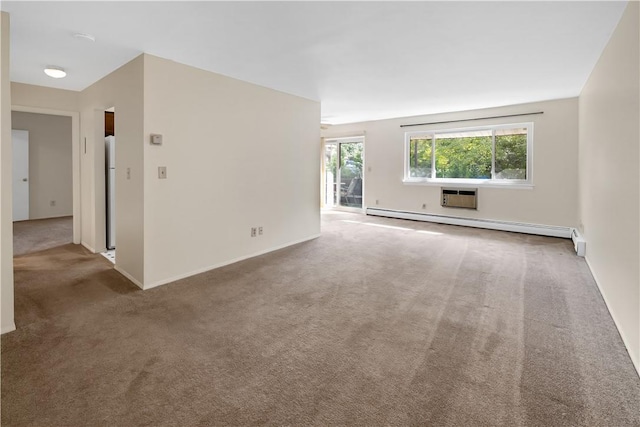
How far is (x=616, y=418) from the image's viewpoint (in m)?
1.62

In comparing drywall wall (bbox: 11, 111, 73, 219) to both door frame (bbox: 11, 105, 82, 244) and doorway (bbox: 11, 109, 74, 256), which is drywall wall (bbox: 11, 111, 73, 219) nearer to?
doorway (bbox: 11, 109, 74, 256)

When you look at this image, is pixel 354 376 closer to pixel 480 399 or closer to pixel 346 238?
pixel 480 399

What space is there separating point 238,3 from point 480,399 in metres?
2.95

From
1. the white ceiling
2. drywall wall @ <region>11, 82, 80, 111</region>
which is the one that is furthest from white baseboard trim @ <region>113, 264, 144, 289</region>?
drywall wall @ <region>11, 82, 80, 111</region>

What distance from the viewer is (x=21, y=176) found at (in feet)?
24.2

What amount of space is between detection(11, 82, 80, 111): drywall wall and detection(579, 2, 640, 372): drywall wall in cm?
637

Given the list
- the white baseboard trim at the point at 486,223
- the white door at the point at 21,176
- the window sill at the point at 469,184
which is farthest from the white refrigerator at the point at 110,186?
the window sill at the point at 469,184

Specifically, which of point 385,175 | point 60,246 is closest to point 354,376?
point 60,246

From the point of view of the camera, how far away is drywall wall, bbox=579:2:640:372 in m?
2.23

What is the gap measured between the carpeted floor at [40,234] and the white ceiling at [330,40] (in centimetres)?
242

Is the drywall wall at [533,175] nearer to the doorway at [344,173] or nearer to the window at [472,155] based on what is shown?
the window at [472,155]

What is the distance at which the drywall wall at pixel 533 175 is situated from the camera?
18.8ft

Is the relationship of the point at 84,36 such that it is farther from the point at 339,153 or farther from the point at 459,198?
the point at 339,153

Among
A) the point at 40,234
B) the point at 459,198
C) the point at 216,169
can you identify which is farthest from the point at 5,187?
the point at 459,198
